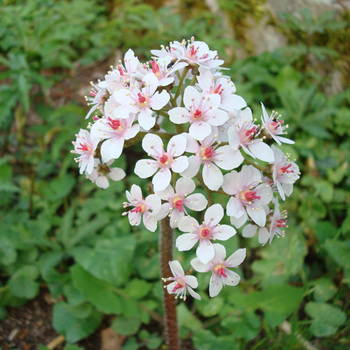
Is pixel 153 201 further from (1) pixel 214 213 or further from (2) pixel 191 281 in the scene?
(2) pixel 191 281

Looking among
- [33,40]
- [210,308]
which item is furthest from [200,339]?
[33,40]

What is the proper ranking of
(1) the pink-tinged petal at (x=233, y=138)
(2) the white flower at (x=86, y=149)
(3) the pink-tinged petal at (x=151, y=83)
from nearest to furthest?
(1) the pink-tinged petal at (x=233, y=138) → (3) the pink-tinged petal at (x=151, y=83) → (2) the white flower at (x=86, y=149)

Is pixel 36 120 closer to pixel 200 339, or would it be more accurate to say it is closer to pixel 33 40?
pixel 33 40

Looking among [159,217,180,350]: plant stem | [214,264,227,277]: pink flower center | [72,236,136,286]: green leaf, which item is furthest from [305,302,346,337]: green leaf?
[72,236,136,286]: green leaf

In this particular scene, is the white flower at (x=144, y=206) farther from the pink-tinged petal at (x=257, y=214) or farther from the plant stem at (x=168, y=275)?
the pink-tinged petal at (x=257, y=214)

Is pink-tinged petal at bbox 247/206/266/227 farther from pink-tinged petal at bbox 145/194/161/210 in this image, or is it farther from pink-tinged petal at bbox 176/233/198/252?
pink-tinged petal at bbox 145/194/161/210

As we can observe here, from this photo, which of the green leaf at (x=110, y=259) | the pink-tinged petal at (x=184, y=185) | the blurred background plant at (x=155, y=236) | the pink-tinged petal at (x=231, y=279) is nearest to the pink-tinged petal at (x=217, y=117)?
the pink-tinged petal at (x=184, y=185)
